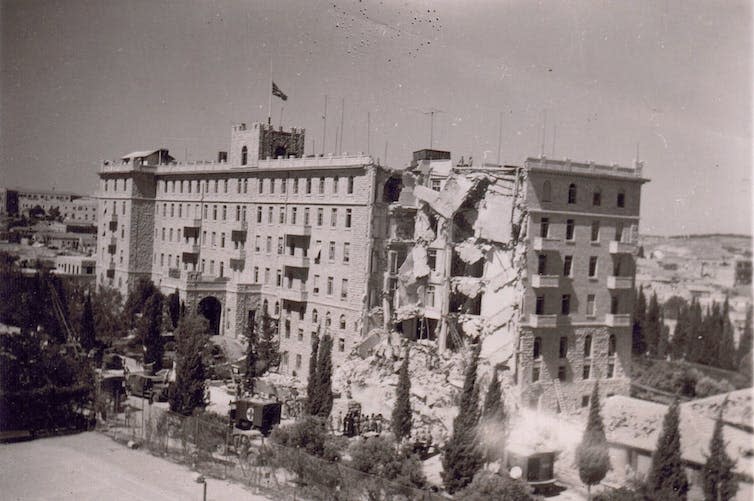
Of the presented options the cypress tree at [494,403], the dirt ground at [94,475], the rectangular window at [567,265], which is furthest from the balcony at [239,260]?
the cypress tree at [494,403]

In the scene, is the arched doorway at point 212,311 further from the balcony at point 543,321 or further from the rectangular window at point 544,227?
the rectangular window at point 544,227

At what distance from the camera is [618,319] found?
4975 centimetres

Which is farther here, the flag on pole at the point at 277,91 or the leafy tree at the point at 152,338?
the flag on pole at the point at 277,91

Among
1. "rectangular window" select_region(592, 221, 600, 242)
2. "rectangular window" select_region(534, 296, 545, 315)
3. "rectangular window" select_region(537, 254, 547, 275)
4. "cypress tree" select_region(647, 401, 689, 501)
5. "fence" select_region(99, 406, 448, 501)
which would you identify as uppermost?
"rectangular window" select_region(592, 221, 600, 242)

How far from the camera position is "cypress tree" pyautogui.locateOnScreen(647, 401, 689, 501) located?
29.1m

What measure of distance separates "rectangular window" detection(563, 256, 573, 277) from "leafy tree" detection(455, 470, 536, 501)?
20235mm

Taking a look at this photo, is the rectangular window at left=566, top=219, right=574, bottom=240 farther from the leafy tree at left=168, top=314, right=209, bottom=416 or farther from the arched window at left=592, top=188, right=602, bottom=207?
the leafy tree at left=168, top=314, right=209, bottom=416

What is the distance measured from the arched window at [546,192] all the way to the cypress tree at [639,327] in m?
22.8

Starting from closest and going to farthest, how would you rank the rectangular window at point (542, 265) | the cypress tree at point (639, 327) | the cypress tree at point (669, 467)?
the cypress tree at point (669, 467) → the rectangular window at point (542, 265) → the cypress tree at point (639, 327)

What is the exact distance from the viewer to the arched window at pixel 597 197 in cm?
4815

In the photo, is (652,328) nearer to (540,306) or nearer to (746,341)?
(540,306)

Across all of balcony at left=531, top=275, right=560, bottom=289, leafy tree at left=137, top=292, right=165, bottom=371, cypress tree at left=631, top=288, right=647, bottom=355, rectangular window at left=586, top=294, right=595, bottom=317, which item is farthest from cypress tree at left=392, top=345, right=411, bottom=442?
cypress tree at left=631, top=288, right=647, bottom=355

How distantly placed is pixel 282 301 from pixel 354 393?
14105 millimetres

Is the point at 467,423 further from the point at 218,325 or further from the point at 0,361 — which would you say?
the point at 218,325
